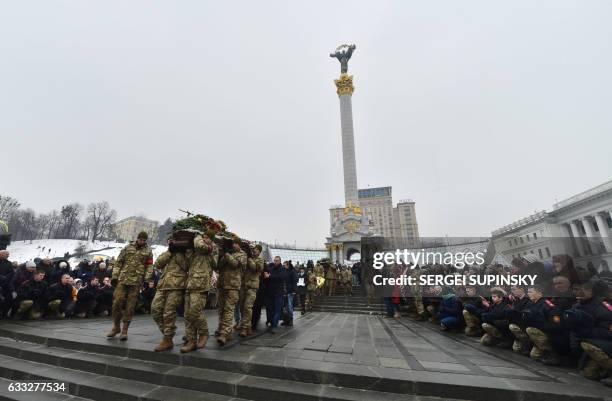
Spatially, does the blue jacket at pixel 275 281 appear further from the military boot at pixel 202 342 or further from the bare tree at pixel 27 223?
the bare tree at pixel 27 223

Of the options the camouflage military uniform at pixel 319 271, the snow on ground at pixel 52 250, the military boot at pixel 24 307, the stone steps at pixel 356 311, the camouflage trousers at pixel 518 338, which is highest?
the snow on ground at pixel 52 250

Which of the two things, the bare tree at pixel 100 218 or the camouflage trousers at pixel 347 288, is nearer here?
the camouflage trousers at pixel 347 288

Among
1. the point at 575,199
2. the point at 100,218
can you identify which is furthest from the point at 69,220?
the point at 575,199

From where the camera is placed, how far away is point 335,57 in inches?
1881

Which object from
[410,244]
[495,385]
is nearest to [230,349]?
[495,385]

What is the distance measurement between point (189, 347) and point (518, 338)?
19.9 ft

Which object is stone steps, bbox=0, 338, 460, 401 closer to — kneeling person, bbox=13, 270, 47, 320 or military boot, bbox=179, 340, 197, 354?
military boot, bbox=179, 340, 197, 354

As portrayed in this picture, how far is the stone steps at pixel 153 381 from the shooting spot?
3.41 meters

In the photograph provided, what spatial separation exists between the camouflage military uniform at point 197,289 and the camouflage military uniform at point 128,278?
5.06 ft

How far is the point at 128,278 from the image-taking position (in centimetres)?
559

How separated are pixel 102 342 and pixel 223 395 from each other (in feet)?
9.80

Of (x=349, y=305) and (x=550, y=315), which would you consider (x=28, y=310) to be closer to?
(x=550, y=315)

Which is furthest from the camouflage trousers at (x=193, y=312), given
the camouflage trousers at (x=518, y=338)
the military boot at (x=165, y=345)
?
the camouflage trousers at (x=518, y=338)

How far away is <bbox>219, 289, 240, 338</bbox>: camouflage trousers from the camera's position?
5.25 meters
